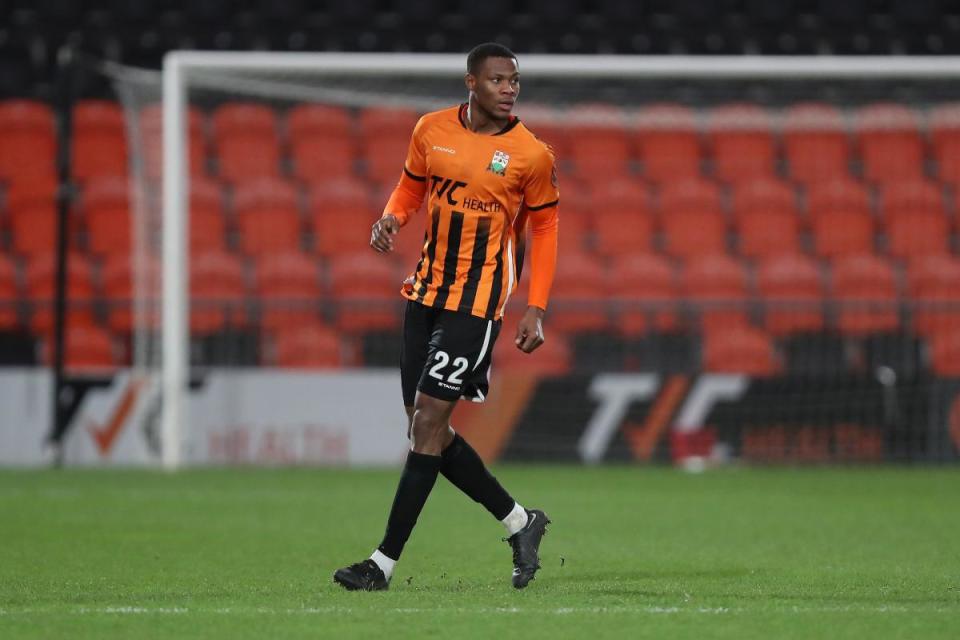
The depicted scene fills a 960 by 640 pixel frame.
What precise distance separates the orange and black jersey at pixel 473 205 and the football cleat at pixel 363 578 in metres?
0.98

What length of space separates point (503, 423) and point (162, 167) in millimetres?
3568

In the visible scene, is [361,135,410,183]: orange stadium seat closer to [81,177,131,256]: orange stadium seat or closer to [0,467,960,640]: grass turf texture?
[81,177,131,256]: orange stadium seat

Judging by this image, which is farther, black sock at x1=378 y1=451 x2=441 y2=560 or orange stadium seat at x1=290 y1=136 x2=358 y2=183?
orange stadium seat at x1=290 y1=136 x2=358 y2=183

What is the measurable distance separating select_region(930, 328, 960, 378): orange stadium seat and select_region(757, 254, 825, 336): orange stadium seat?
944mm

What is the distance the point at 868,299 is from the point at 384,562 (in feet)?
27.4

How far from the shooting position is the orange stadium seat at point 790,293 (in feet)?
42.6

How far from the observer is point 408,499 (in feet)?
18.1

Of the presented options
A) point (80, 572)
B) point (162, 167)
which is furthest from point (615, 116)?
point (80, 572)

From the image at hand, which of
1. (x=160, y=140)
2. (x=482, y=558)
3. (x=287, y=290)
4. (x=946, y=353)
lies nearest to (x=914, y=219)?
(x=946, y=353)

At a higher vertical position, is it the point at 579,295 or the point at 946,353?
the point at 579,295

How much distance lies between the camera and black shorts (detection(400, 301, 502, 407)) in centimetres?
554

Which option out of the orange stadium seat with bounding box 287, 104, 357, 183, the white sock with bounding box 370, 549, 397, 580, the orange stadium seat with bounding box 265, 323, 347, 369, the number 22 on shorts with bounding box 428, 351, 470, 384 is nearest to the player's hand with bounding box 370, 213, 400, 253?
the number 22 on shorts with bounding box 428, 351, 470, 384

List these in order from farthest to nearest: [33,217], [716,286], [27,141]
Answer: [27,141] < [33,217] < [716,286]

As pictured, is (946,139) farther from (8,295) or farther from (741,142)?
(8,295)
